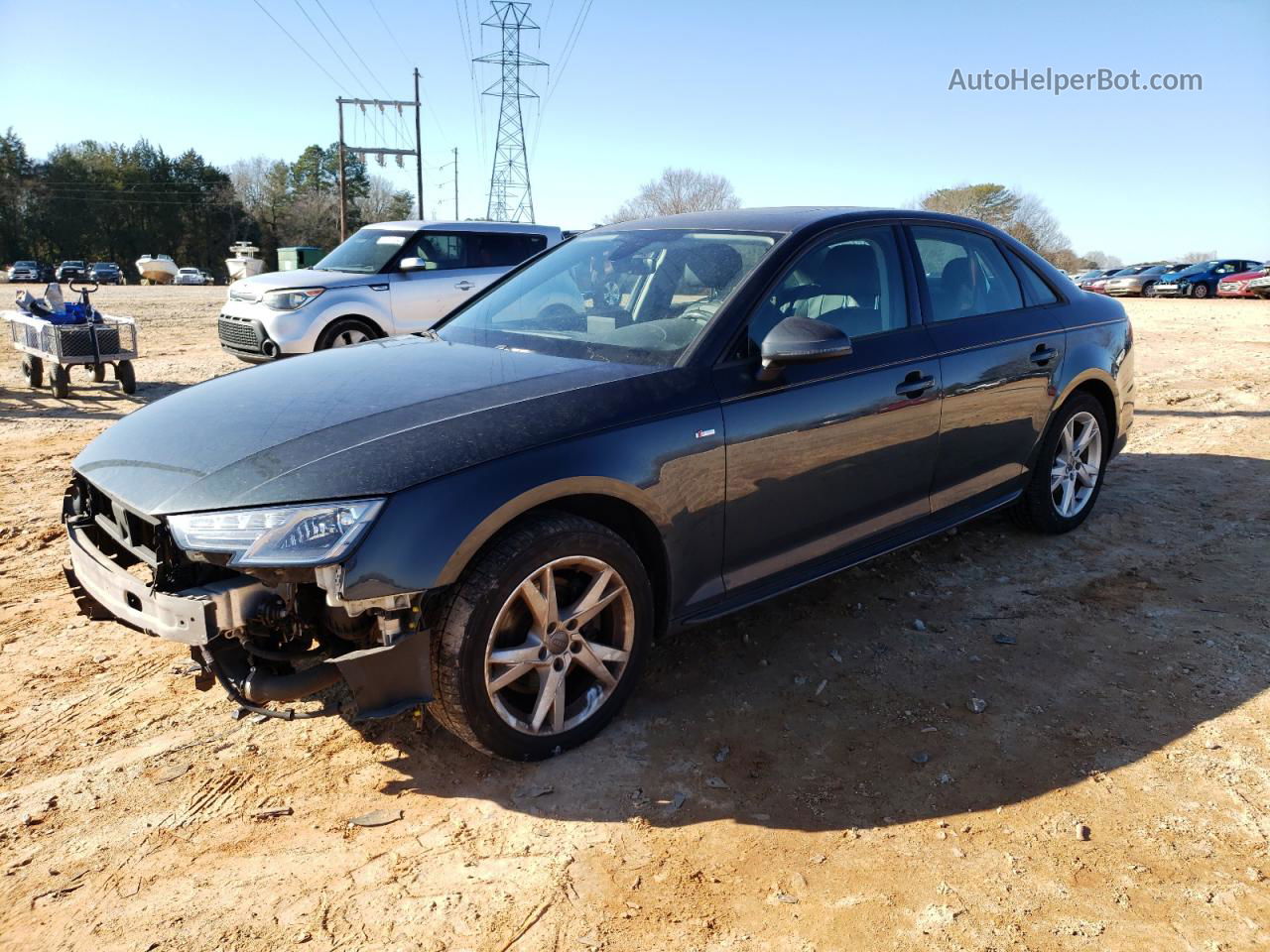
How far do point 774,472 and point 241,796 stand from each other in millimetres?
2055

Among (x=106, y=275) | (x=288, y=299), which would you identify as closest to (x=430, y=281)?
(x=288, y=299)

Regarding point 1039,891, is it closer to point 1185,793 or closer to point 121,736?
point 1185,793

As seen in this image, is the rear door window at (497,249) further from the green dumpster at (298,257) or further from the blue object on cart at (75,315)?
the green dumpster at (298,257)

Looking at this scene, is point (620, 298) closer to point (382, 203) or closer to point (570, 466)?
point (570, 466)

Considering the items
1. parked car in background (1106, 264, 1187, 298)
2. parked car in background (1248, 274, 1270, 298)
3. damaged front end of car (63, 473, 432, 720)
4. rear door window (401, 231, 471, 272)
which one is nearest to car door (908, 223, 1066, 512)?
damaged front end of car (63, 473, 432, 720)

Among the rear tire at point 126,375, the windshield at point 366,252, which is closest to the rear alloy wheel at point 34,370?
the rear tire at point 126,375

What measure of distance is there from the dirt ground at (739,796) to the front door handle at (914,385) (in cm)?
103

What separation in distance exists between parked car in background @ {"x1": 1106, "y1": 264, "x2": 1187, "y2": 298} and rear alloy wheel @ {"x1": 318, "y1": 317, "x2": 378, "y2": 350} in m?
30.6

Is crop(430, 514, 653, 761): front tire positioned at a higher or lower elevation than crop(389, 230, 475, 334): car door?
lower

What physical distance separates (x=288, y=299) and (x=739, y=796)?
8.50 meters

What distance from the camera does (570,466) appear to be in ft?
9.19

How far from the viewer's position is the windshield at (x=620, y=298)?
3.45 meters

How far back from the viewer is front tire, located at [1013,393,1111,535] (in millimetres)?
4875

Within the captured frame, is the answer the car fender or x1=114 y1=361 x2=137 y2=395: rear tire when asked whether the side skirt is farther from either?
x1=114 y1=361 x2=137 y2=395: rear tire
